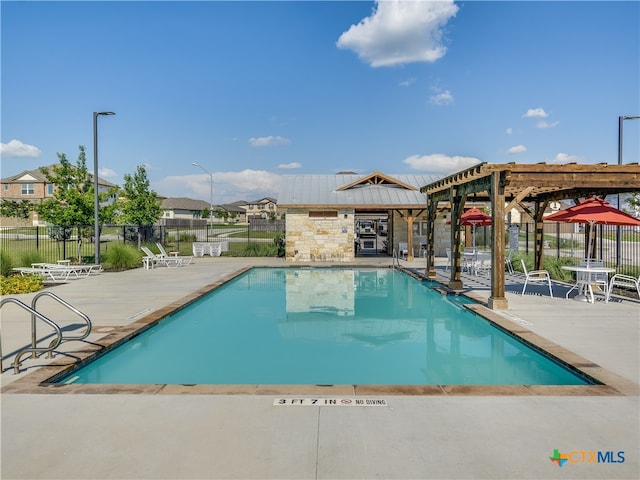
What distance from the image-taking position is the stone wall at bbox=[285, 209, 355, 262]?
70.7 feet

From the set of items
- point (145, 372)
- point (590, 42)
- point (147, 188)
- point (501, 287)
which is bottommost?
point (145, 372)

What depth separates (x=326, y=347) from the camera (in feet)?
24.7

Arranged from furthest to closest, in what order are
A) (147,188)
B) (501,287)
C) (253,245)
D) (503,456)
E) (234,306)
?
(147,188) < (253,245) < (234,306) < (501,287) < (503,456)

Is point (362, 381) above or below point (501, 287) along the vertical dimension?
below

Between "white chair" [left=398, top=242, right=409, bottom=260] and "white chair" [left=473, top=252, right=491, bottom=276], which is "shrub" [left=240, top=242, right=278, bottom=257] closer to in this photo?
"white chair" [left=398, top=242, right=409, bottom=260]

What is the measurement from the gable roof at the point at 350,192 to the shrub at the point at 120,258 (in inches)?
286

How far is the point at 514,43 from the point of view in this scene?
13.8m

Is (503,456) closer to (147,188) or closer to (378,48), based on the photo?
(378,48)

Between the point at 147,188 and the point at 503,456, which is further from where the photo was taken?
the point at 147,188

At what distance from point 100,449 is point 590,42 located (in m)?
15.2

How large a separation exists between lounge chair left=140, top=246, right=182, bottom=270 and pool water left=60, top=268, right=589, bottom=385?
6.98 meters

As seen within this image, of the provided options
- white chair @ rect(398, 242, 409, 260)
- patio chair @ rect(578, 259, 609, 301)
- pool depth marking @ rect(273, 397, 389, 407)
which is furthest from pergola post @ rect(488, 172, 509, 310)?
white chair @ rect(398, 242, 409, 260)

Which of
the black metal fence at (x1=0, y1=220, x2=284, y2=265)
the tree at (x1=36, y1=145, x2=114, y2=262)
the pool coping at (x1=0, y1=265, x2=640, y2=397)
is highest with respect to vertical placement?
the tree at (x1=36, y1=145, x2=114, y2=262)

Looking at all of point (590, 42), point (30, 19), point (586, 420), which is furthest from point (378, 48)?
point (586, 420)
